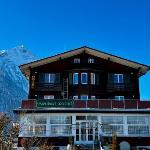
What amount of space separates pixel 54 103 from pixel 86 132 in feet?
14.2

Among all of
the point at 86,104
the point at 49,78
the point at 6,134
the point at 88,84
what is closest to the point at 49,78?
the point at 49,78

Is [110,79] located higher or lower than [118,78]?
lower

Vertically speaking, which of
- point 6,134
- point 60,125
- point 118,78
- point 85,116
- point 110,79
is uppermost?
point 118,78

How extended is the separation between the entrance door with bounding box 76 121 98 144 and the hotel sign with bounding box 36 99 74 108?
220 cm

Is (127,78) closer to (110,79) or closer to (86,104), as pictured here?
(110,79)

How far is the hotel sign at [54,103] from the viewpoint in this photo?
1703 inches

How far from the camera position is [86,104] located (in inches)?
1708

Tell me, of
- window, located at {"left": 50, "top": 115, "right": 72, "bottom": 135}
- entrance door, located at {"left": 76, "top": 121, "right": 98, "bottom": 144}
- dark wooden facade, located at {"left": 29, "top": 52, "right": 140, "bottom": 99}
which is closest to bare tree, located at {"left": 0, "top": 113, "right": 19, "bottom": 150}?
entrance door, located at {"left": 76, "top": 121, "right": 98, "bottom": 144}

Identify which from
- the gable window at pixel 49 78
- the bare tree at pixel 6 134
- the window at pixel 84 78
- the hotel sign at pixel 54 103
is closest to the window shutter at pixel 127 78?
the window at pixel 84 78

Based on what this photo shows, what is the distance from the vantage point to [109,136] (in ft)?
136

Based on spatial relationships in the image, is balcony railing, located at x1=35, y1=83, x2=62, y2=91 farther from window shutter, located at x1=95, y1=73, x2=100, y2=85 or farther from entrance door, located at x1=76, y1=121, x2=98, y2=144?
entrance door, located at x1=76, y1=121, x2=98, y2=144

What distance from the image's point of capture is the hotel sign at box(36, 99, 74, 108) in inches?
1703

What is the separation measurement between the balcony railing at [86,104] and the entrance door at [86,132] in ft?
5.88

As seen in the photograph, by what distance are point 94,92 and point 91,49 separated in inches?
208
